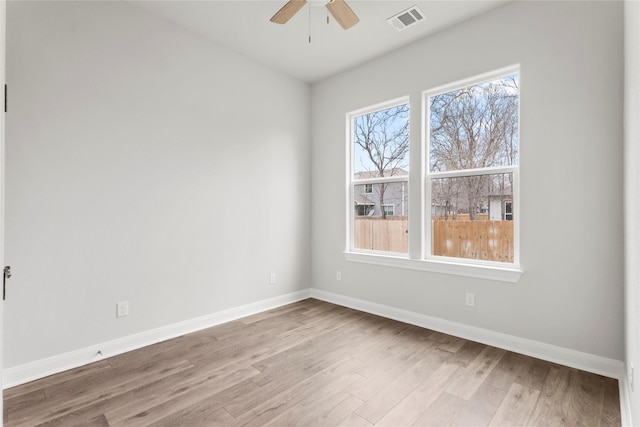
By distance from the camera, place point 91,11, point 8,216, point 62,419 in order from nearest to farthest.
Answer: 1. point 62,419
2. point 8,216
3. point 91,11

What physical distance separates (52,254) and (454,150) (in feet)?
11.4

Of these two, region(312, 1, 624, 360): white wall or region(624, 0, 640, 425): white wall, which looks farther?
region(312, 1, 624, 360): white wall

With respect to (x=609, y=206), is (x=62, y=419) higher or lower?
lower

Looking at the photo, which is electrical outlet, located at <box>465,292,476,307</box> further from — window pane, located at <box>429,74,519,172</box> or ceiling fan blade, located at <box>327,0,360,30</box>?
ceiling fan blade, located at <box>327,0,360,30</box>

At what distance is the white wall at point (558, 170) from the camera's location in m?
2.27

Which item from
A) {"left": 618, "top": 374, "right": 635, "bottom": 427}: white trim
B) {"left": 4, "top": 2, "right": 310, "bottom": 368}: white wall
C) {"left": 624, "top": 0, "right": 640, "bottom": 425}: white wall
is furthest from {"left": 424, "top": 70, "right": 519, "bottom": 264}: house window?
{"left": 4, "top": 2, "right": 310, "bottom": 368}: white wall

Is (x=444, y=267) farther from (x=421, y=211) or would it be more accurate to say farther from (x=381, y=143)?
(x=381, y=143)

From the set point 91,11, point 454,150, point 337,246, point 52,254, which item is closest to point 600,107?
point 454,150

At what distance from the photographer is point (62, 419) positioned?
1.85m

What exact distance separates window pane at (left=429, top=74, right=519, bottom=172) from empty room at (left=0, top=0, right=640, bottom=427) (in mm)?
20

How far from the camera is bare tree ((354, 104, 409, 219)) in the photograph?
357cm

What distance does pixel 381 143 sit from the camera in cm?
379

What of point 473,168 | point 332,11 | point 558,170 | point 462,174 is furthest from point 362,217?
point 332,11

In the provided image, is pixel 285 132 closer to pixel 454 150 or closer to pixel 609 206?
pixel 454 150
